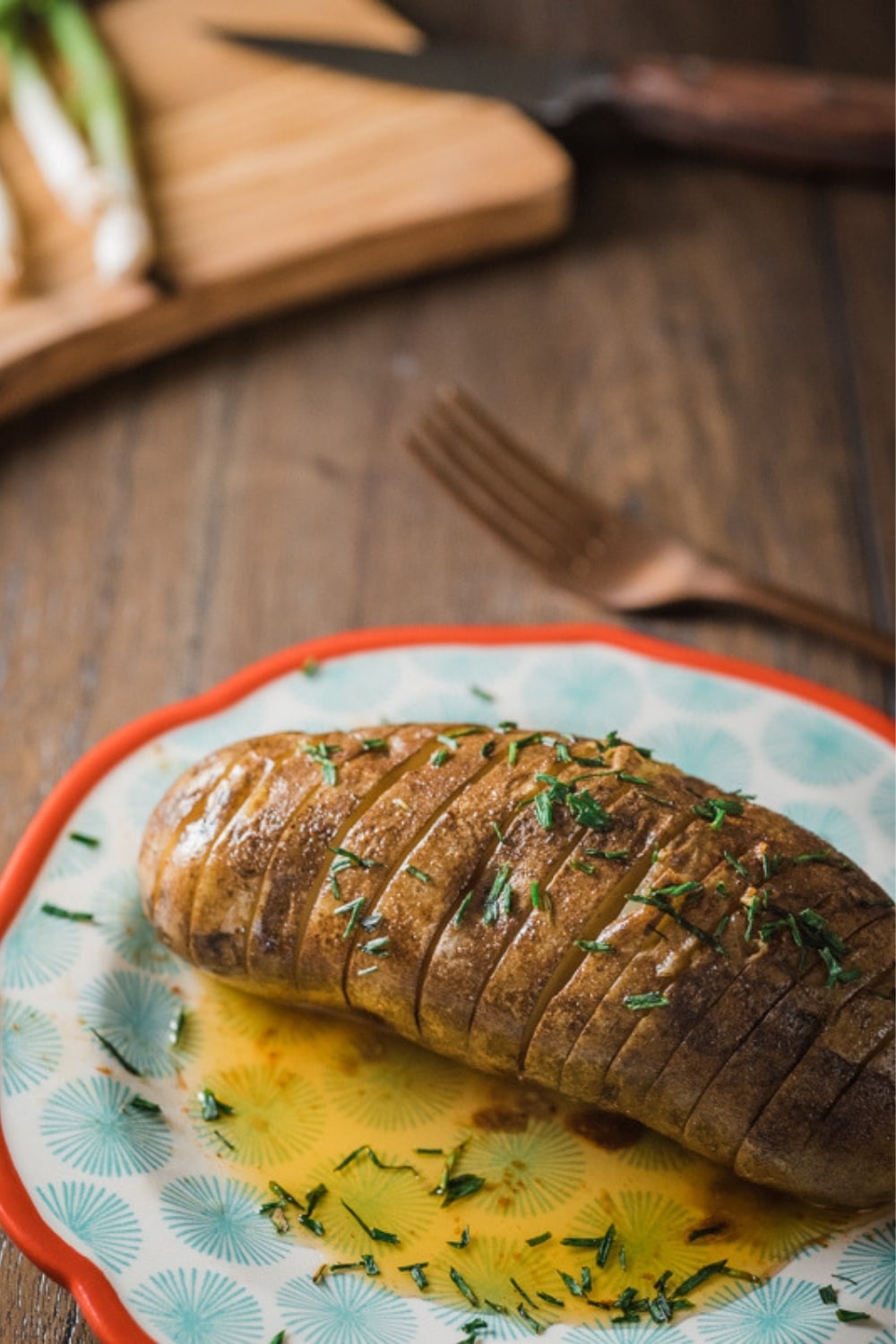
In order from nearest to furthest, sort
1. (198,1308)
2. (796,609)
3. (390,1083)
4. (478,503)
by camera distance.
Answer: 1. (198,1308)
2. (390,1083)
3. (796,609)
4. (478,503)

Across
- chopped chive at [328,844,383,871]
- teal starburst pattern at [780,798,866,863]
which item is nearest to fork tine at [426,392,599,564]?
teal starburst pattern at [780,798,866,863]

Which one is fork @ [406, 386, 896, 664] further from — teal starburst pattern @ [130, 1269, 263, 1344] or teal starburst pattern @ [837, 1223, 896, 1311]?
teal starburst pattern @ [130, 1269, 263, 1344]

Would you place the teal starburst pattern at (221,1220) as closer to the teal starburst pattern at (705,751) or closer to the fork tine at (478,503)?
the teal starburst pattern at (705,751)

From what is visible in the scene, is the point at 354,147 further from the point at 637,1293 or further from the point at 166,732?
the point at 637,1293

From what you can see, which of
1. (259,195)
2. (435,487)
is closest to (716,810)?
(435,487)

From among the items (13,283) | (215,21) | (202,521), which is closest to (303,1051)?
(202,521)

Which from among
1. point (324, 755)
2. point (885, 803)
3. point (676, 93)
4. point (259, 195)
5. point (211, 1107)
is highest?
point (259, 195)

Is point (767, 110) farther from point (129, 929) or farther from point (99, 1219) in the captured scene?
point (99, 1219)
